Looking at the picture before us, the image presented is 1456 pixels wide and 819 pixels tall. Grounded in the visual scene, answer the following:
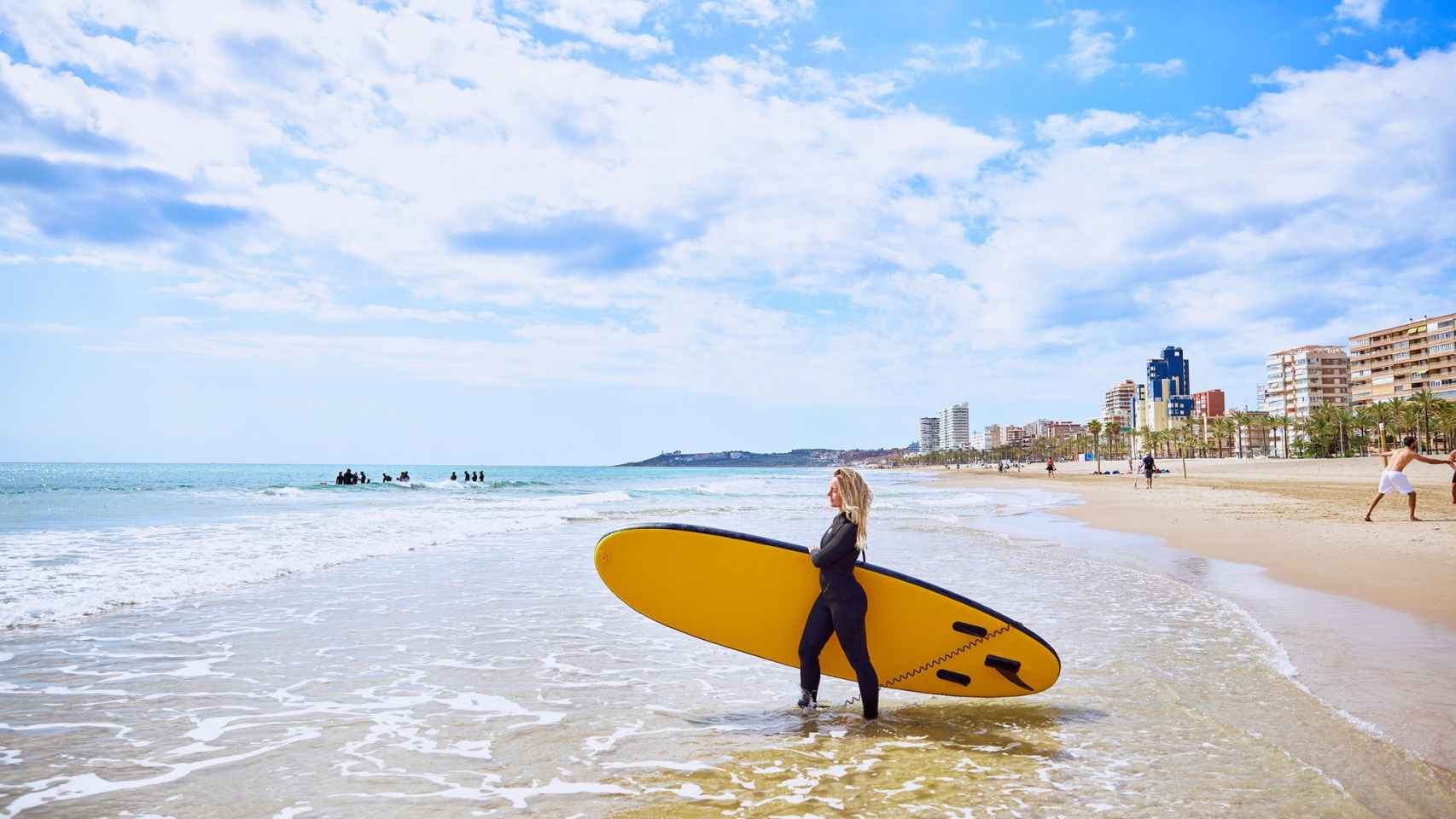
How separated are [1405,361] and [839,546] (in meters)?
131

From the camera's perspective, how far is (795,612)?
5293 millimetres

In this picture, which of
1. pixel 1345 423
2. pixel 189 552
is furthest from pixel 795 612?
pixel 1345 423

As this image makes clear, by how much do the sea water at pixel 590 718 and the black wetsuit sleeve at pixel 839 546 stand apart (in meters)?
0.96

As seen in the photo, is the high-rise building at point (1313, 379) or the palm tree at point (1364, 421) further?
the high-rise building at point (1313, 379)

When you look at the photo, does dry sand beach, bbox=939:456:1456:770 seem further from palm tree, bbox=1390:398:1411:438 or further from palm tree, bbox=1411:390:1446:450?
palm tree, bbox=1390:398:1411:438

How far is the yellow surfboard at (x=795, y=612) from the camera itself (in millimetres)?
5090

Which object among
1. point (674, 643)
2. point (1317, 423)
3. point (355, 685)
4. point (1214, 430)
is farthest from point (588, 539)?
point (1214, 430)

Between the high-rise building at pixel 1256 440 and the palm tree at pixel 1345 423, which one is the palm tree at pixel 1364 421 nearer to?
the palm tree at pixel 1345 423

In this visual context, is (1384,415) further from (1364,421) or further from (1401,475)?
(1401,475)

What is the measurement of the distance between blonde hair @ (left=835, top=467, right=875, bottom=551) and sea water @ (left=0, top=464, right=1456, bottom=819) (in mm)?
1123

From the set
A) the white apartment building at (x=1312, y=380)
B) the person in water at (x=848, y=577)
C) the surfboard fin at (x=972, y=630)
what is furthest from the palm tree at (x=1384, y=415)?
the person in water at (x=848, y=577)

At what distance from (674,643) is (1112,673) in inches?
136

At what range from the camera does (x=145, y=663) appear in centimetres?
625

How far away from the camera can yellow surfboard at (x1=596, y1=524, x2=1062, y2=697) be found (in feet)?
16.7
